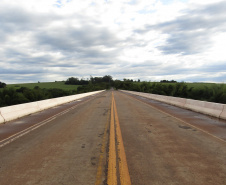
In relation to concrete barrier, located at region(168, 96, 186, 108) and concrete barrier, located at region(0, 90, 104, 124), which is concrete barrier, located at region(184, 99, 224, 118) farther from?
concrete barrier, located at region(0, 90, 104, 124)

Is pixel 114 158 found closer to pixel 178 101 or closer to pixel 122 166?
pixel 122 166

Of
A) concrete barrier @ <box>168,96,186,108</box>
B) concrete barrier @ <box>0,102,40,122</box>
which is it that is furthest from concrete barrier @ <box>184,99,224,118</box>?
concrete barrier @ <box>0,102,40,122</box>

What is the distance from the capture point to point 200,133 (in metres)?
7.75

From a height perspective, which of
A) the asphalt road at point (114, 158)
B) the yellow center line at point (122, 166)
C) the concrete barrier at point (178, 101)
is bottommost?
the asphalt road at point (114, 158)

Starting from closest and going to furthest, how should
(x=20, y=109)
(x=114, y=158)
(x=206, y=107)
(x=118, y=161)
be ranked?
(x=118, y=161), (x=114, y=158), (x=20, y=109), (x=206, y=107)

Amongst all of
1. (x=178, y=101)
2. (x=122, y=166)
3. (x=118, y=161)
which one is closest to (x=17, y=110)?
(x=118, y=161)

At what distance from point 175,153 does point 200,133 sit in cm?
299

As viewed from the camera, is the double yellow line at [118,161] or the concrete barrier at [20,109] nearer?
the double yellow line at [118,161]

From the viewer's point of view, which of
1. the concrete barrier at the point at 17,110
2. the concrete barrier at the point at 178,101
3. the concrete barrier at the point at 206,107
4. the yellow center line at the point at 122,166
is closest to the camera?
the yellow center line at the point at 122,166

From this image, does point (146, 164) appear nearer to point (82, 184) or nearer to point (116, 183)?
point (116, 183)

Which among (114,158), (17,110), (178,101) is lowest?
(114,158)

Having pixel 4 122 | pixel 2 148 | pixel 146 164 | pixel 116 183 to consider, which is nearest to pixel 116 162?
pixel 146 164

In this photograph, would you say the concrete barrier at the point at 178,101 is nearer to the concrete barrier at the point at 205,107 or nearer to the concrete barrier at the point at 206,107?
the concrete barrier at the point at 205,107

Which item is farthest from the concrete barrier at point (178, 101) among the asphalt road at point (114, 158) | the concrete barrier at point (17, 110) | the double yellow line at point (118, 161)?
the concrete barrier at point (17, 110)
